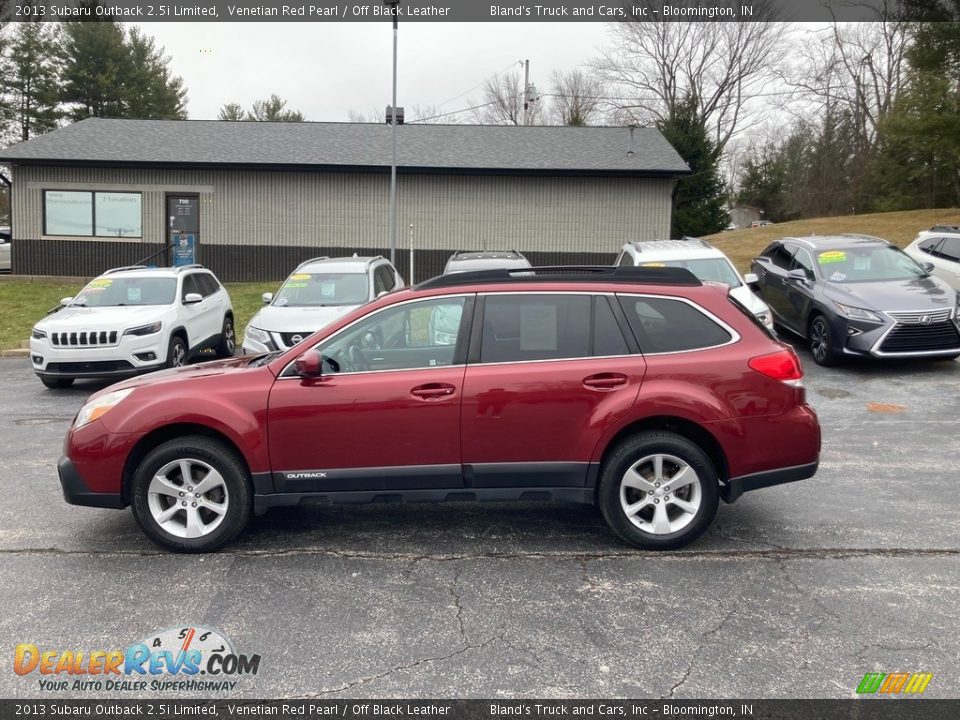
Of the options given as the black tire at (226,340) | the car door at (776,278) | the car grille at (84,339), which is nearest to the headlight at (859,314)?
the car door at (776,278)

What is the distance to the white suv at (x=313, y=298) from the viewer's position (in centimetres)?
1087

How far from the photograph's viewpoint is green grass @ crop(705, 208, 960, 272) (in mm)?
27234

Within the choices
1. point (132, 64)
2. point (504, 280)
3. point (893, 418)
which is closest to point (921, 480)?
point (893, 418)

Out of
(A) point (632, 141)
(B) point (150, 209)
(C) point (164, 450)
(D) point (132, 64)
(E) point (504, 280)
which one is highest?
(D) point (132, 64)

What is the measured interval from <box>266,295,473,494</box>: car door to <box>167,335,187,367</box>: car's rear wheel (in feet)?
23.6

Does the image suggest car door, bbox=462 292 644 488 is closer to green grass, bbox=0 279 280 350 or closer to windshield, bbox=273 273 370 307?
windshield, bbox=273 273 370 307

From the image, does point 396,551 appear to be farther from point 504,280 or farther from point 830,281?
point 830,281

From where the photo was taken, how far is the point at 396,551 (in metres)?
5.24

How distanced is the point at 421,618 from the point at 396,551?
0.98 m

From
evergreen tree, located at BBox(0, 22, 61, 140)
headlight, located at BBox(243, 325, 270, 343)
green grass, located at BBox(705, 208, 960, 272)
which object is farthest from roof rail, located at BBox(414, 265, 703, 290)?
evergreen tree, located at BBox(0, 22, 61, 140)

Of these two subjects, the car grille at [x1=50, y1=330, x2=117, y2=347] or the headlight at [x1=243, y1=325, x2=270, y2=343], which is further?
the car grille at [x1=50, y1=330, x2=117, y2=347]

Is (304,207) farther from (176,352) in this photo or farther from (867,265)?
(867,265)

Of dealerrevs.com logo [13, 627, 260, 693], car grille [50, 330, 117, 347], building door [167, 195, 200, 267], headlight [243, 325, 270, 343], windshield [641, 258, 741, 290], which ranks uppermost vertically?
building door [167, 195, 200, 267]

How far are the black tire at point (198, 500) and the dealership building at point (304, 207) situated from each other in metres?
18.4
